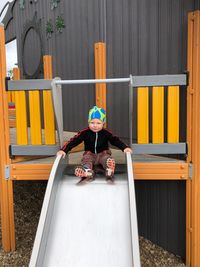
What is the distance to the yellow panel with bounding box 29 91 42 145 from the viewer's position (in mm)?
3562

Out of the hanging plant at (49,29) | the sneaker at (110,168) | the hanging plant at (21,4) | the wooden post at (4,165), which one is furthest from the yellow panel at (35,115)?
the hanging plant at (21,4)

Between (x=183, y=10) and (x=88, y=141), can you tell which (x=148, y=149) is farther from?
(x=183, y=10)

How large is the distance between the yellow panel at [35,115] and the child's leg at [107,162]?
29.1 inches

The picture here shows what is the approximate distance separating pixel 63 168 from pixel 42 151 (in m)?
0.37

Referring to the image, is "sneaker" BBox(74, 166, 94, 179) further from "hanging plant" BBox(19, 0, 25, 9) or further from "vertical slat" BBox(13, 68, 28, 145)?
"hanging plant" BBox(19, 0, 25, 9)

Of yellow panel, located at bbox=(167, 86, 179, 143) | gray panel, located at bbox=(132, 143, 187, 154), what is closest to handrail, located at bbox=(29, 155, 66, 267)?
gray panel, located at bbox=(132, 143, 187, 154)

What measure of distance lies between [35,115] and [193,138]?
1677mm

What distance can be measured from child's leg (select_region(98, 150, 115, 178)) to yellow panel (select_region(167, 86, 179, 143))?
65 centimetres

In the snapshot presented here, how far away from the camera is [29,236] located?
14.7 ft

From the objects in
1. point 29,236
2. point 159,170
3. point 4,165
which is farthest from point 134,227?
point 29,236

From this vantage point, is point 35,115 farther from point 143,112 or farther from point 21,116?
point 143,112

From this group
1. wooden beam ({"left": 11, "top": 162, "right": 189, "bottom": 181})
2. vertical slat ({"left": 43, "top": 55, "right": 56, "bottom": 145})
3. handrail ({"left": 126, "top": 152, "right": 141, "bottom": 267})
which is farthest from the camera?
vertical slat ({"left": 43, "top": 55, "right": 56, "bottom": 145})

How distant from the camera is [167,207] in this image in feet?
12.8

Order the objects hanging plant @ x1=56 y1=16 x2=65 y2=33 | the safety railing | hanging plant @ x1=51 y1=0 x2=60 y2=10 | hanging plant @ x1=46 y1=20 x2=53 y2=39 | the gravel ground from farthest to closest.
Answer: hanging plant @ x1=46 y1=20 x2=53 y2=39
hanging plant @ x1=51 y1=0 x2=60 y2=10
hanging plant @ x1=56 y1=16 x2=65 y2=33
the gravel ground
the safety railing
